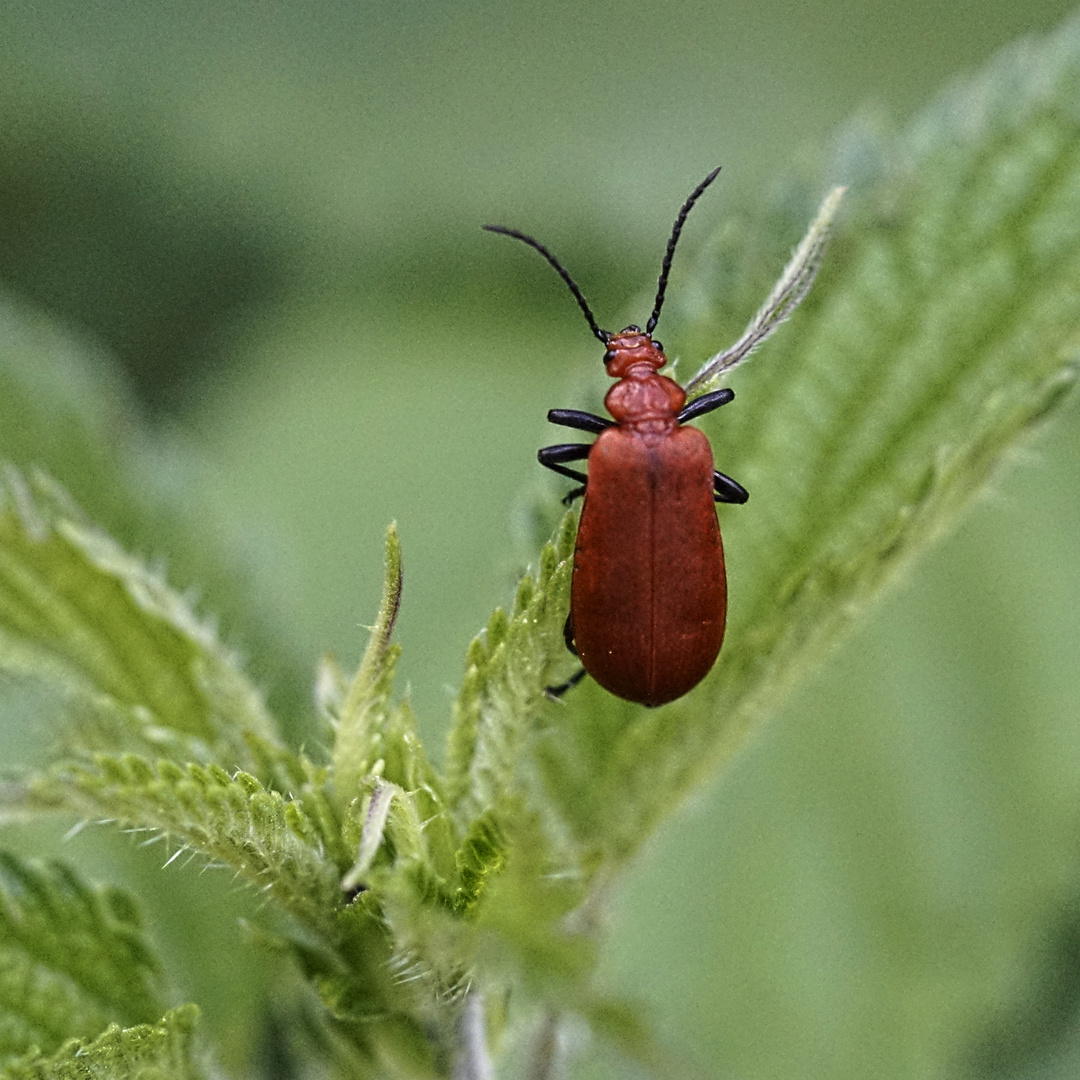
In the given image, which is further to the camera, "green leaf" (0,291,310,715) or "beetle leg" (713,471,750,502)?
"green leaf" (0,291,310,715)

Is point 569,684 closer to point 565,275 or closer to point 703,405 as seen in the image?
point 703,405

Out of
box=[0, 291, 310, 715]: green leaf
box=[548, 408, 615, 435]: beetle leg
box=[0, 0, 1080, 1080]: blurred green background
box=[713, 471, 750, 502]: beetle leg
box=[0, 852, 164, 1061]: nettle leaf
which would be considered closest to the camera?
box=[0, 852, 164, 1061]: nettle leaf

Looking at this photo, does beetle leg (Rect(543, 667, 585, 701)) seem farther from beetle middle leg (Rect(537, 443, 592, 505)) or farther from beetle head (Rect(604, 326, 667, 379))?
beetle head (Rect(604, 326, 667, 379))

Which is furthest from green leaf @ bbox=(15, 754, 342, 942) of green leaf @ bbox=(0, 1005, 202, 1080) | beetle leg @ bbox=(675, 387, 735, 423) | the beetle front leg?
beetle leg @ bbox=(675, 387, 735, 423)

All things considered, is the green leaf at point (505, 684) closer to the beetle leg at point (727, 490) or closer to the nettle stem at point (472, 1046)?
the nettle stem at point (472, 1046)

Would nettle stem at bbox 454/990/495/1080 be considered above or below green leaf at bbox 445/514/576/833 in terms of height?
below

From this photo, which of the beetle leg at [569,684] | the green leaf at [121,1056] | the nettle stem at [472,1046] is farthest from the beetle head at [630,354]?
the green leaf at [121,1056]

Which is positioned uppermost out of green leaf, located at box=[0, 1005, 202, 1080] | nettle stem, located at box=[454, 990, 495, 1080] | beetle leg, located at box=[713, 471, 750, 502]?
beetle leg, located at box=[713, 471, 750, 502]
